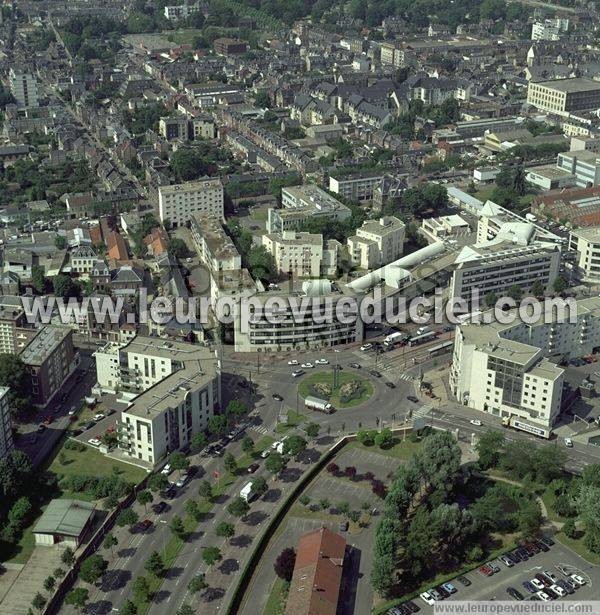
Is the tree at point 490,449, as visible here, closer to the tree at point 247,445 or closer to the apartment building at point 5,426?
the tree at point 247,445

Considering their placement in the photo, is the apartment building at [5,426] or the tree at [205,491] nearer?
the tree at [205,491]

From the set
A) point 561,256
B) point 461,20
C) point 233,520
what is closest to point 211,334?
point 233,520

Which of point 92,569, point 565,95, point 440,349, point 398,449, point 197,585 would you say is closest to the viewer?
point 197,585

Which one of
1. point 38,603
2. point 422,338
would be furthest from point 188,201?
point 38,603

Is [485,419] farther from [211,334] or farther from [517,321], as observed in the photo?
[211,334]

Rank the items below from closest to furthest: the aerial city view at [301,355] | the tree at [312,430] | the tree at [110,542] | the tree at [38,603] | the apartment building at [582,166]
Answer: the tree at [38,603], the aerial city view at [301,355], the tree at [110,542], the tree at [312,430], the apartment building at [582,166]

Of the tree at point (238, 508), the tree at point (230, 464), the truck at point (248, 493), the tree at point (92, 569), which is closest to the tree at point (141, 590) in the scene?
the tree at point (92, 569)

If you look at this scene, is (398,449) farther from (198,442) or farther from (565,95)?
(565,95)
